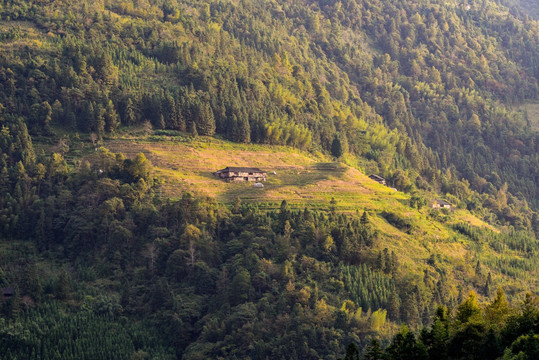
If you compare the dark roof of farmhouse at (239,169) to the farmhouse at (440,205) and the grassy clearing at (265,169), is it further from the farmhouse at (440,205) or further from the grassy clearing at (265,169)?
the farmhouse at (440,205)

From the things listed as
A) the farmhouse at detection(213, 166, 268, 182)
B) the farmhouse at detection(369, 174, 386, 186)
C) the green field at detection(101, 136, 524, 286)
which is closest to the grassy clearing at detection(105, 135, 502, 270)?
the green field at detection(101, 136, 524, 286)

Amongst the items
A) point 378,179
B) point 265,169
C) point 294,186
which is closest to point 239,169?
point 265,169

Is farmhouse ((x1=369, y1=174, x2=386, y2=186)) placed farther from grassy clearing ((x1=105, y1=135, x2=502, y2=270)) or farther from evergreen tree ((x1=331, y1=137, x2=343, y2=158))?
evergreen tree ((x1=331, y1=137, x2=343, y2=158))

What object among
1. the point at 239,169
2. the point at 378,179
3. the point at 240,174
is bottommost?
the point at 378,179

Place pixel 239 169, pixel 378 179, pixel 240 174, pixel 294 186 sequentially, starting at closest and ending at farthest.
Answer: pixel 294 186 < pixel 240 174 < pixel 239 169 < pixel 378 179

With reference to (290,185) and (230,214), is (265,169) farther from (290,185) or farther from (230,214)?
(230,214)

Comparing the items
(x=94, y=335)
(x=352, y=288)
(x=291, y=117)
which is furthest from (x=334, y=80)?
(x=94, y=335)
